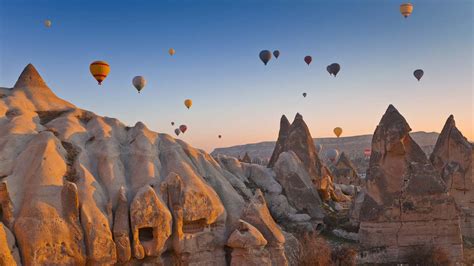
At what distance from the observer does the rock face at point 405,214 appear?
20.0 m

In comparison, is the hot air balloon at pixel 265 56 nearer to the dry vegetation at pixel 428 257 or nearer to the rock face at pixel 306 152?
the rock face at pixel 306 152

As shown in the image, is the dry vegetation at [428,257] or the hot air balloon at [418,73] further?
the hot air balloon at [418,73]

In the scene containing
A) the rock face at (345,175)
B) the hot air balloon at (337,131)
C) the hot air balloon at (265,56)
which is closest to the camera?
the hot air balloon at (265,56)

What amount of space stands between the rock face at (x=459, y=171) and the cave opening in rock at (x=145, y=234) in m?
18.5

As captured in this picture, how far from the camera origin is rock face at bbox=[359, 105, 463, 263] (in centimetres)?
2005

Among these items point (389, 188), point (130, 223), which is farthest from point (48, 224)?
point (389, 188)

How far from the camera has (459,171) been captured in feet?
92.7

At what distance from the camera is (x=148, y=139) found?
19141mm

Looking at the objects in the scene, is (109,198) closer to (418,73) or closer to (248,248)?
(248,248)

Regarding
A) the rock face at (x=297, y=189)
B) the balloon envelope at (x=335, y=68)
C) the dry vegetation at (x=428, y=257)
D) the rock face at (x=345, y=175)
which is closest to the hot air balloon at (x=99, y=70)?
the rock face at (x=297, y=189)

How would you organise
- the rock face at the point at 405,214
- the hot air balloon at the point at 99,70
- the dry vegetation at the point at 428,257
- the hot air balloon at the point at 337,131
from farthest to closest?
the hot air balloon at the point at 337,131 < the hot air balloon at the point at 99,70 < the rock face at the point at 405,214 < the dry vegetation at the point at 428,257

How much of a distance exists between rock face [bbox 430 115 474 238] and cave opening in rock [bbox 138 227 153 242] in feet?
60.7

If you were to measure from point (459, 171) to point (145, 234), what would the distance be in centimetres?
1993

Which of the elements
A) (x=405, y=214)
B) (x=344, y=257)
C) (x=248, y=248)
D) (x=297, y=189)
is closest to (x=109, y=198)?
(x=248, y=248)
